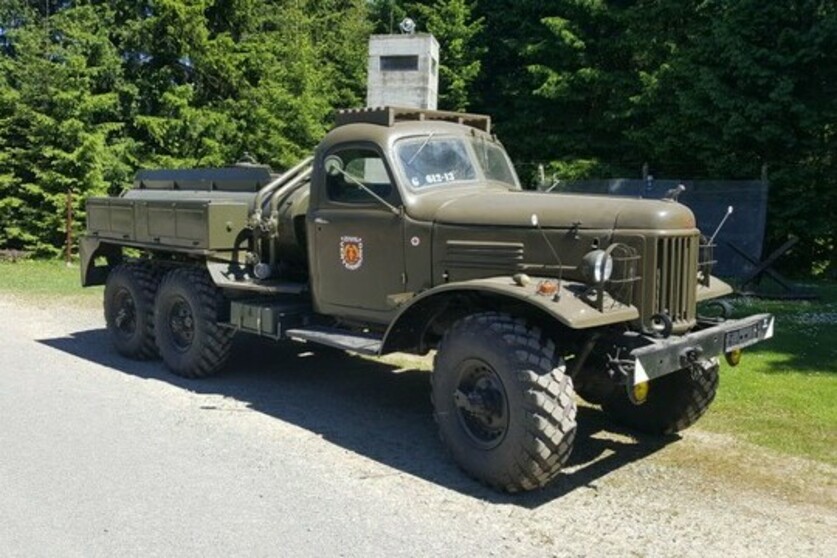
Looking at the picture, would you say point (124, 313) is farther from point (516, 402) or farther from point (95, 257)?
point (516, 402)

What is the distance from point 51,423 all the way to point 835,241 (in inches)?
670

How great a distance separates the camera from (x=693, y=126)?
19.2 meters

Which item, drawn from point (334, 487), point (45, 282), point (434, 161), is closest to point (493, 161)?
point (434, 161)

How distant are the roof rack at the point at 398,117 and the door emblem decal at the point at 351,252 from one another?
0.95 meters

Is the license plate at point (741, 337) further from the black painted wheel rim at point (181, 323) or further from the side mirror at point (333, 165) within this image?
the black painted wheel rim at point (181, 323)

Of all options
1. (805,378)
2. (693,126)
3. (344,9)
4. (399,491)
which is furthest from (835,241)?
(344,9)

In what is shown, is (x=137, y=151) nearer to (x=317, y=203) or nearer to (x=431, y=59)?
(x=431, y=59)

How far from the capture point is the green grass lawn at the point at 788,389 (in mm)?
6055

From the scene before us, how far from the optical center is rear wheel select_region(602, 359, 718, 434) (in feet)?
19.1

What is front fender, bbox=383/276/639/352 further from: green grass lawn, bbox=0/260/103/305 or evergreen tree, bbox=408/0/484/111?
evergreen tree, bbox=408/0/484/111

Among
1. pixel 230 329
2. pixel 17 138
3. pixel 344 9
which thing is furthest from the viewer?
pixel 344 9

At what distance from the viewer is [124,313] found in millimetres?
8766

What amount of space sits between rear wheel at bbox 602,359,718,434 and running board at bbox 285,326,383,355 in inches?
73.1

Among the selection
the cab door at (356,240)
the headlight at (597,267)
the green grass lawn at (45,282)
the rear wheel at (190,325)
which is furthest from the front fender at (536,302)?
the green grass lawn at (45,282)
